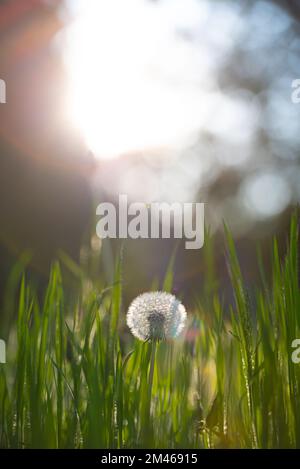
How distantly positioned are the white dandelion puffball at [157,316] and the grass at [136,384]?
55 millimetres

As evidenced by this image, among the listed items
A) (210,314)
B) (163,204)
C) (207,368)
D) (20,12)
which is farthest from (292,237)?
(20,12)

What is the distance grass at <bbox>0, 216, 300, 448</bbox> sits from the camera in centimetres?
95

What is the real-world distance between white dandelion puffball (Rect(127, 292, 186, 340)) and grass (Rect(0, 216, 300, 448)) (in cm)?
Answer: 5

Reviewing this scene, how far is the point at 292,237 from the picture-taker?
3.34 feet

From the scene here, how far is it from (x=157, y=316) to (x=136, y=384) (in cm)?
21

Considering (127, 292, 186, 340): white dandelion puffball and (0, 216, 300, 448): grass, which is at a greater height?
(127, 292, 186, 340): white dandelion puffball

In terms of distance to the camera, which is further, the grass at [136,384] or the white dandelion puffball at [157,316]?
the white dandelion puffball at [157,316]

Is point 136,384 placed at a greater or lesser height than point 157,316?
lesser

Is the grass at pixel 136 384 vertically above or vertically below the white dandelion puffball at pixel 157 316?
below

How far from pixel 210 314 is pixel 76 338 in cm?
28

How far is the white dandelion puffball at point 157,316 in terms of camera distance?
1112 mm

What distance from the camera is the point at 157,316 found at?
1175 mm
